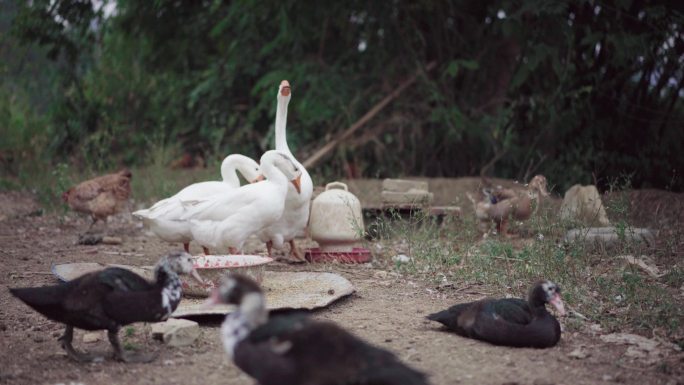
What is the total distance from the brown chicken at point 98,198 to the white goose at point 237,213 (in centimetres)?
229

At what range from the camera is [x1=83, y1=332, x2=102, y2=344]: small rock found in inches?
182

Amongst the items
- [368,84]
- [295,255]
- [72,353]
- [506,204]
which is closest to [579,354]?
[72,353]

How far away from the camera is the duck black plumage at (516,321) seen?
4348 mm

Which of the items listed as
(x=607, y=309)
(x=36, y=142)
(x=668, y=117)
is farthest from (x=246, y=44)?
(x=607, y=309)

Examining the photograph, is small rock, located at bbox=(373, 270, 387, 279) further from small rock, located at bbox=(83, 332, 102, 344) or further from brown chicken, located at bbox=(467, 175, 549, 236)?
small rock, located at bbox=(83, 332, 102, 344)

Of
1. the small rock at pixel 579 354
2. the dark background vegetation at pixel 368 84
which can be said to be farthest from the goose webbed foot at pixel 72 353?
the dark background vegetation at pixel 368 84

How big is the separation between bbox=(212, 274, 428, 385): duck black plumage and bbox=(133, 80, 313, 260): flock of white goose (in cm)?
304

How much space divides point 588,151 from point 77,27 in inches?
296

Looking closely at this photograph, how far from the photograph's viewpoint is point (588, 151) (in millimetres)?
10570

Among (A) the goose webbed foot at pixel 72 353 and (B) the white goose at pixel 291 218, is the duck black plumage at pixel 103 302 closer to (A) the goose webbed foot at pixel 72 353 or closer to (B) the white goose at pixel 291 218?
(A) the goose webbed foot at pixel 72 353

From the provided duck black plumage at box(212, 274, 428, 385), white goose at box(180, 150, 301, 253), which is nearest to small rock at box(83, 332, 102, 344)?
white goose at box(180, 150, 301, 253)

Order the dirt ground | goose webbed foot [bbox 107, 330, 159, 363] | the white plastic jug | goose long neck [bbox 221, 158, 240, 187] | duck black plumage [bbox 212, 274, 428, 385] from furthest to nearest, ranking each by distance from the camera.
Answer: goose long neck [bbox 221, 158, 240, 187], the white plastic jug, goose webbed foot [bbox 107, 330, 159, 363], the dirt ground, duck black plumage [bbox 212, 274, 428, 385]

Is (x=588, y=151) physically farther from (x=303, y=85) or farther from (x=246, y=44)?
(x=246, y=44)

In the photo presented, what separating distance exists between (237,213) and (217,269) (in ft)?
3.03
